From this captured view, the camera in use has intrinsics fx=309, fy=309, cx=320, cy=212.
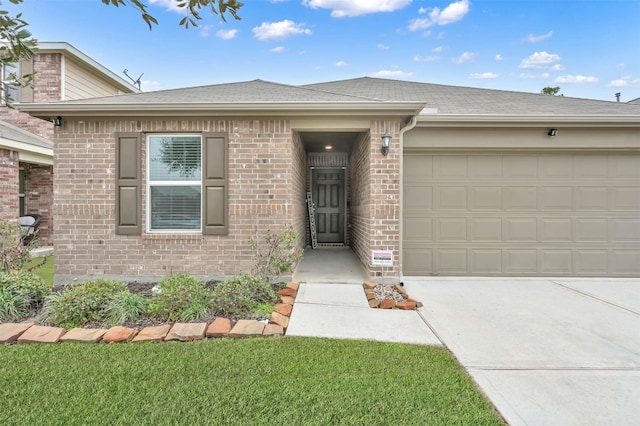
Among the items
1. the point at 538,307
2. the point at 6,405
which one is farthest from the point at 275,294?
the point at 538,307

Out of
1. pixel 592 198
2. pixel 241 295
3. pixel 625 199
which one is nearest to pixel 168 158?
pixel 241 295

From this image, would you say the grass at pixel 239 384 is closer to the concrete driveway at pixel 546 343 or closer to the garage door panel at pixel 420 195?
the concrete driveway at pixel 546 343

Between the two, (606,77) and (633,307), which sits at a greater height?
(606,77)

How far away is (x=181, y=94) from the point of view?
5652 mm

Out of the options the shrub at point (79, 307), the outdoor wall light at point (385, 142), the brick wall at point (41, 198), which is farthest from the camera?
the brick wall at point (41, 198)

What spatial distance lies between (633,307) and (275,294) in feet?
15.6

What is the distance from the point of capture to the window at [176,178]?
510cm

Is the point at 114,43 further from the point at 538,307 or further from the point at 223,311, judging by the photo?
the point at 538,307

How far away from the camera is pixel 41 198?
29.7ft

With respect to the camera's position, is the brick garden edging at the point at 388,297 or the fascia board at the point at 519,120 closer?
the brick garden edging at the point at 388,297

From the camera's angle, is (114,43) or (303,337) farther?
(114,43)

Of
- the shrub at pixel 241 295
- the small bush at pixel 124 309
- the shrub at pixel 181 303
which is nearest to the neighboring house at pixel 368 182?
the shrub at pixel 241 295

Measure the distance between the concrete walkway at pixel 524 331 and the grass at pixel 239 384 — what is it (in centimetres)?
28

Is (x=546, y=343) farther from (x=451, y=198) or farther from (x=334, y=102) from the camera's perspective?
(x=334, y=102)
